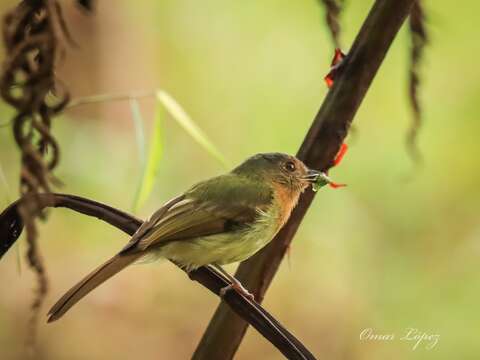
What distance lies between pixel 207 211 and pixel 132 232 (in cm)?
135

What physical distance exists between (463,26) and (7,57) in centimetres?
470

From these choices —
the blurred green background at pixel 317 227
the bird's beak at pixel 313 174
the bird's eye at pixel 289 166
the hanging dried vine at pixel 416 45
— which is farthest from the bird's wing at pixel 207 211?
the blurred green background at pixel 317 227

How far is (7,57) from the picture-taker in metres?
1.36

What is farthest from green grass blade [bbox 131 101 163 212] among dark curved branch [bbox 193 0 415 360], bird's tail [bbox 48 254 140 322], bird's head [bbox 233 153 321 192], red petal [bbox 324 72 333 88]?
bird's head [bbox 233 153 321 192]

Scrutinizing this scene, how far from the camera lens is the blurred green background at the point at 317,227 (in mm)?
4914

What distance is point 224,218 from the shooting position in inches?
124

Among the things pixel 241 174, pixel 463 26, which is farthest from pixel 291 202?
pixel 463 26

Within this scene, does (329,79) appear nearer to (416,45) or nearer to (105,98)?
(416,45)

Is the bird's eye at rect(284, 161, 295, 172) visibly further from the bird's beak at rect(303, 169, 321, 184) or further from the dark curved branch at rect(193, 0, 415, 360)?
the dark curved branch at rect(193, 0, 415, 360)

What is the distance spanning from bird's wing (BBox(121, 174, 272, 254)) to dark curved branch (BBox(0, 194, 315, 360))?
33.0 inches

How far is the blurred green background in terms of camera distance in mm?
4914

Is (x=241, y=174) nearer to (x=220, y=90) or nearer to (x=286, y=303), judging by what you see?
(x=286, y=303)

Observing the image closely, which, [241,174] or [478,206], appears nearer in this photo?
[241,174]

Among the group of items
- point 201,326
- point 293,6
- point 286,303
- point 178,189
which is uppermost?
point 293,6
